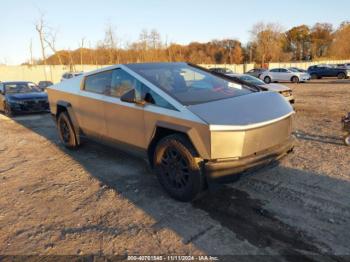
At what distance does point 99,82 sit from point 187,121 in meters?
2.24

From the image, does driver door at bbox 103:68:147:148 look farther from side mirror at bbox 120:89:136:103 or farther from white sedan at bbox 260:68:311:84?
white sedan at bbox 260:68:311:84

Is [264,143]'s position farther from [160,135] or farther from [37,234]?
[37,234]

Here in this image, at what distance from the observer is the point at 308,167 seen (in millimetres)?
4613

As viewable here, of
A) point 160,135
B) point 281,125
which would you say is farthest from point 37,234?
point 281,125

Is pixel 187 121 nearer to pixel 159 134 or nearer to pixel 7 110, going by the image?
pixel 159 134

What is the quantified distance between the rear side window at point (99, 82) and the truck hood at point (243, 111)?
188 cm

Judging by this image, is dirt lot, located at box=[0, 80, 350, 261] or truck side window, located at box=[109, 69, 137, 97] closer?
→ dirt lot, located at box=[0, 80, 350, 261]

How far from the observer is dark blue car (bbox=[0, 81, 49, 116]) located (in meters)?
11.1

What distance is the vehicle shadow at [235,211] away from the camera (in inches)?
109

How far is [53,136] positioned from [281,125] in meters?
A: 5.89

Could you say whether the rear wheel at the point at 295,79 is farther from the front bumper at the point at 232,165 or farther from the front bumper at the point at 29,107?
the front bumper at the point at 232,165

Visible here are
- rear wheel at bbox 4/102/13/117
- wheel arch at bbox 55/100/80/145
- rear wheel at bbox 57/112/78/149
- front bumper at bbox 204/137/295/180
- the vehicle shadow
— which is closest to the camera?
the vehicle shadow

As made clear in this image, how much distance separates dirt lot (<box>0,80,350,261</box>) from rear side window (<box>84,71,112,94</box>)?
1276 mm

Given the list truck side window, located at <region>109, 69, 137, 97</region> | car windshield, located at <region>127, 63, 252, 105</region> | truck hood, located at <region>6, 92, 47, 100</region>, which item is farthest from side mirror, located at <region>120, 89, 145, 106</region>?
truck hood, located at <region>6, 92, 47, 100</region>
